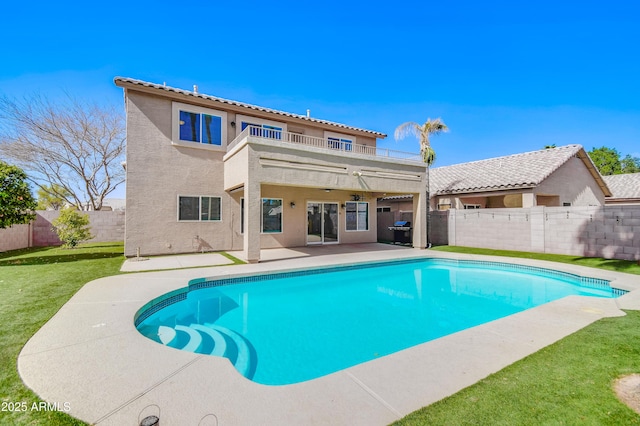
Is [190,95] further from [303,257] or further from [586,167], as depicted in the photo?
[586,167]

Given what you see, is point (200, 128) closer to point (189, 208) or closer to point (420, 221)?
point (189, 208)

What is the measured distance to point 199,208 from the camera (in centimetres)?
1348

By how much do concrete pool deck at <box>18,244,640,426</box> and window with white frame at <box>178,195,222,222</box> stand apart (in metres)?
7.84

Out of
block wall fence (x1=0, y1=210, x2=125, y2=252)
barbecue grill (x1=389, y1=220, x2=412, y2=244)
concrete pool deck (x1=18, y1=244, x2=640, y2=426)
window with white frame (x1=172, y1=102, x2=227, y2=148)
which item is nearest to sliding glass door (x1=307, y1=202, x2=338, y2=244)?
barbecue grill (x1=389, y1=220, x2=412, y2=244)

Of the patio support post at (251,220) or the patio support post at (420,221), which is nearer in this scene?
the patio support post at (251,220)

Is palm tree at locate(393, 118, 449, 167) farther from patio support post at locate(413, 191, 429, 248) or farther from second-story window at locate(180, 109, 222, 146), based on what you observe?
second-story window at locate(180, 109, 222, 146)

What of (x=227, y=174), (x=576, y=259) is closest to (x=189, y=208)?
(x=227, y=174)

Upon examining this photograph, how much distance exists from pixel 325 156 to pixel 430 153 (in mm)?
7658

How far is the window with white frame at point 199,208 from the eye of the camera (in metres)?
13.1

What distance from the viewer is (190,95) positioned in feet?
41.8

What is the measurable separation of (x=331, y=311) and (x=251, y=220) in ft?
17.5

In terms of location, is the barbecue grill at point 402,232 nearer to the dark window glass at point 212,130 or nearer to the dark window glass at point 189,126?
the dark window glass at point 212,130

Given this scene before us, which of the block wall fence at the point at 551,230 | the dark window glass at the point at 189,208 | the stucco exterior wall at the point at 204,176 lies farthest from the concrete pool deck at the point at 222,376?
the block wall fence at the point at 551,230

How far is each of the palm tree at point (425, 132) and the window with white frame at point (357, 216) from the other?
13.5 feet
